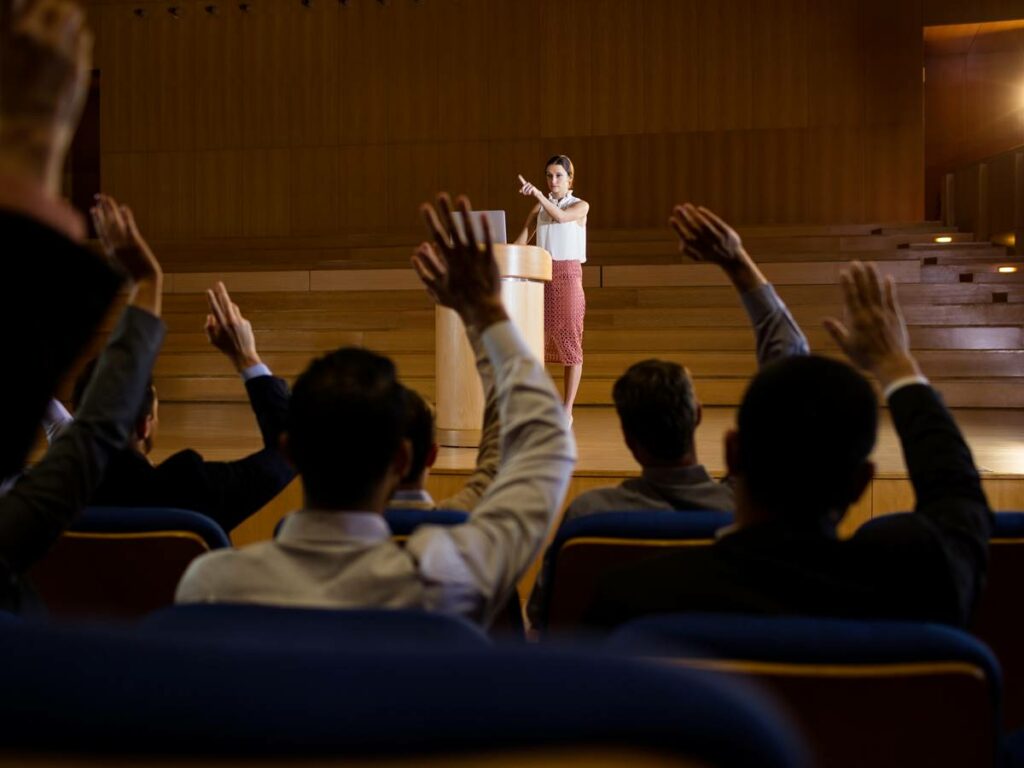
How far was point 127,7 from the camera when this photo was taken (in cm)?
1125

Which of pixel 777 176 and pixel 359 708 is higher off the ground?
pixel 777 176

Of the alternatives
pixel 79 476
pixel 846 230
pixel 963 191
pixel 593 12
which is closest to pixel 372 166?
pixel 593 12

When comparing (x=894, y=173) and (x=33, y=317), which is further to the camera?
(x=894, y=173)

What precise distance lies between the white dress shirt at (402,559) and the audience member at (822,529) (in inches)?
4.9

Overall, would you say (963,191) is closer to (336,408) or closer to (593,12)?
(593,12)

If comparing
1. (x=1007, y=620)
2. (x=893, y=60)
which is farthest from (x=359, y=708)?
(x=893, y=60)

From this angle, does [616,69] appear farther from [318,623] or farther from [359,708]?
[359,708]

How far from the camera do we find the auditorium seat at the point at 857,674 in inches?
33.0

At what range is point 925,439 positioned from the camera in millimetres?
1349

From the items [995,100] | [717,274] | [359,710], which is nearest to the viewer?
[359,710]

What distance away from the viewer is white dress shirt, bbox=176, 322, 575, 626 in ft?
3.57

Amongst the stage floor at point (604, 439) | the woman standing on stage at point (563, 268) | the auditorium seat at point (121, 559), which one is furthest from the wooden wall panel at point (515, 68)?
the auditorium seat at point (121, 559)

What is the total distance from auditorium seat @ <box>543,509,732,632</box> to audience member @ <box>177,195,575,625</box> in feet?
0.85

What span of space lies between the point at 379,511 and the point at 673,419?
813 millimetres
